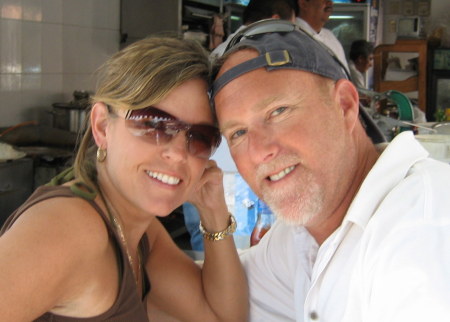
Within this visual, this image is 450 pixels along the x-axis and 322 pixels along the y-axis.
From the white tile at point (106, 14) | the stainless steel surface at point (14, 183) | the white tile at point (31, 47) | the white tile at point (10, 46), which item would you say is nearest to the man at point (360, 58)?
the white tile at point (106, 14)

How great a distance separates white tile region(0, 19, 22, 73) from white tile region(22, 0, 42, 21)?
110mm

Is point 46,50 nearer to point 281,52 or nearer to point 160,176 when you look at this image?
point 160,176

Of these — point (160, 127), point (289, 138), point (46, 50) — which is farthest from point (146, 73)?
point (46, 50)

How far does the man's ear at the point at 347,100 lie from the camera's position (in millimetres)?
1545

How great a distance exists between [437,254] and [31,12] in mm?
4448

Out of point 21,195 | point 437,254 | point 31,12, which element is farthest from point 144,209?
point 31,12

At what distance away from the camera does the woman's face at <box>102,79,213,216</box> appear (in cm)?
161

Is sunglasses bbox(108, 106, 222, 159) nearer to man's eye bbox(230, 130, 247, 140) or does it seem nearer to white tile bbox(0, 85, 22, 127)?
man's eye bbox(230, 130, 247, 140)

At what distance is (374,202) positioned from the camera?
51.6 inches

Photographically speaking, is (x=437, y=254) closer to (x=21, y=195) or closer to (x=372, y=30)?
(x=21, y=195)

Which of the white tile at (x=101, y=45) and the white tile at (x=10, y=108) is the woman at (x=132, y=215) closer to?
the white tile at (x=10, y=108)

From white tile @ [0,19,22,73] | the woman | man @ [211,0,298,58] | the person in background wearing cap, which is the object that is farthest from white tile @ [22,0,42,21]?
the person in background wearing cap

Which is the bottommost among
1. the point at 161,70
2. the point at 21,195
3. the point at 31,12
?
the point at 21,195

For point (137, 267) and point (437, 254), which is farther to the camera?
point (137, 267)
